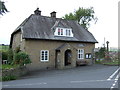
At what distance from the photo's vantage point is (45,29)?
2948 cm

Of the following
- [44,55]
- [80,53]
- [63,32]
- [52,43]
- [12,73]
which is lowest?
[12,73]

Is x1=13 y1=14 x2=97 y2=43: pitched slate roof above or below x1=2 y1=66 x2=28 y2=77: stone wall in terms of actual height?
above

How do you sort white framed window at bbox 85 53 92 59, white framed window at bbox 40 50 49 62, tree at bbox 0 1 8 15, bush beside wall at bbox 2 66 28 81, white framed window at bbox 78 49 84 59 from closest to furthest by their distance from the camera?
tree at bbox 0 1 8 15 → bush beside wall at bbox 2 66 28 81 → white framed window at bbox 40 50 49 62 → white framed window at bbox 78 49 84 59 → white framed window at bbox 85 53 92 59

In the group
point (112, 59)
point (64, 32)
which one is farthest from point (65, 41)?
point (112, 59)

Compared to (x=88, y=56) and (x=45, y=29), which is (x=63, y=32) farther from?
(x=88, y=56)

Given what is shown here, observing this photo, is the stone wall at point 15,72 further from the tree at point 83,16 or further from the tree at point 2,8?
the tree at point 83,16

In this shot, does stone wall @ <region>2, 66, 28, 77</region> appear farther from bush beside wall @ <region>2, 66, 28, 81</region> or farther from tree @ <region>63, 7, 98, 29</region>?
tree @ <region>63, 7, 98, 29</region>

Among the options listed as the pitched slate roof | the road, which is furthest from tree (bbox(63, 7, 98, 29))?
the road

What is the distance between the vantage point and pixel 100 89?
38.2 feet

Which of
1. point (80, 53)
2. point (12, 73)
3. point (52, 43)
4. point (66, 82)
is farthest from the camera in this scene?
point (80, 53)

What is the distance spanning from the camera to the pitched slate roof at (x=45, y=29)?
27309mm

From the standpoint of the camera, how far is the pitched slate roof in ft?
89.6

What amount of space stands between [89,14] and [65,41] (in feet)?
91.5

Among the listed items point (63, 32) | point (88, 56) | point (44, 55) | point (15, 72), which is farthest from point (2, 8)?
point (88, 56)
